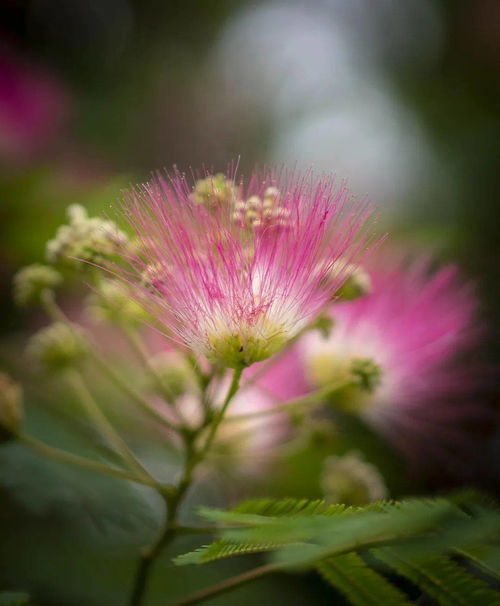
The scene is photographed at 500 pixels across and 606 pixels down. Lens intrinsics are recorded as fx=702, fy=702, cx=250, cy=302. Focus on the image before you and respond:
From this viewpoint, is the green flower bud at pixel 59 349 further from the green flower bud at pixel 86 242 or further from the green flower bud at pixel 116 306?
the green flower bud at pixel 86 242

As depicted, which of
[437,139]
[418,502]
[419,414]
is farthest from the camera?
[437,139]

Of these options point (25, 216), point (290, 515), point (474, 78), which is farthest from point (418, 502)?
point (474, 78)

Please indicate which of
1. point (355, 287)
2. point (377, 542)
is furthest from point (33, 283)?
point (377, 542)

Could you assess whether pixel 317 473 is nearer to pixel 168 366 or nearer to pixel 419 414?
pixel 419 414

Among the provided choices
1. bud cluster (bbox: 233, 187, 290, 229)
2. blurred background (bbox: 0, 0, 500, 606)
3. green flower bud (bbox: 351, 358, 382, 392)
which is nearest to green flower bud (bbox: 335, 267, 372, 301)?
green flower bud (bbox: 351, 358, 382, 392)

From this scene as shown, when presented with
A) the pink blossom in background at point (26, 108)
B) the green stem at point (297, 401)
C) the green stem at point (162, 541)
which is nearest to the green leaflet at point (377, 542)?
the green stem at point (162, 541)
